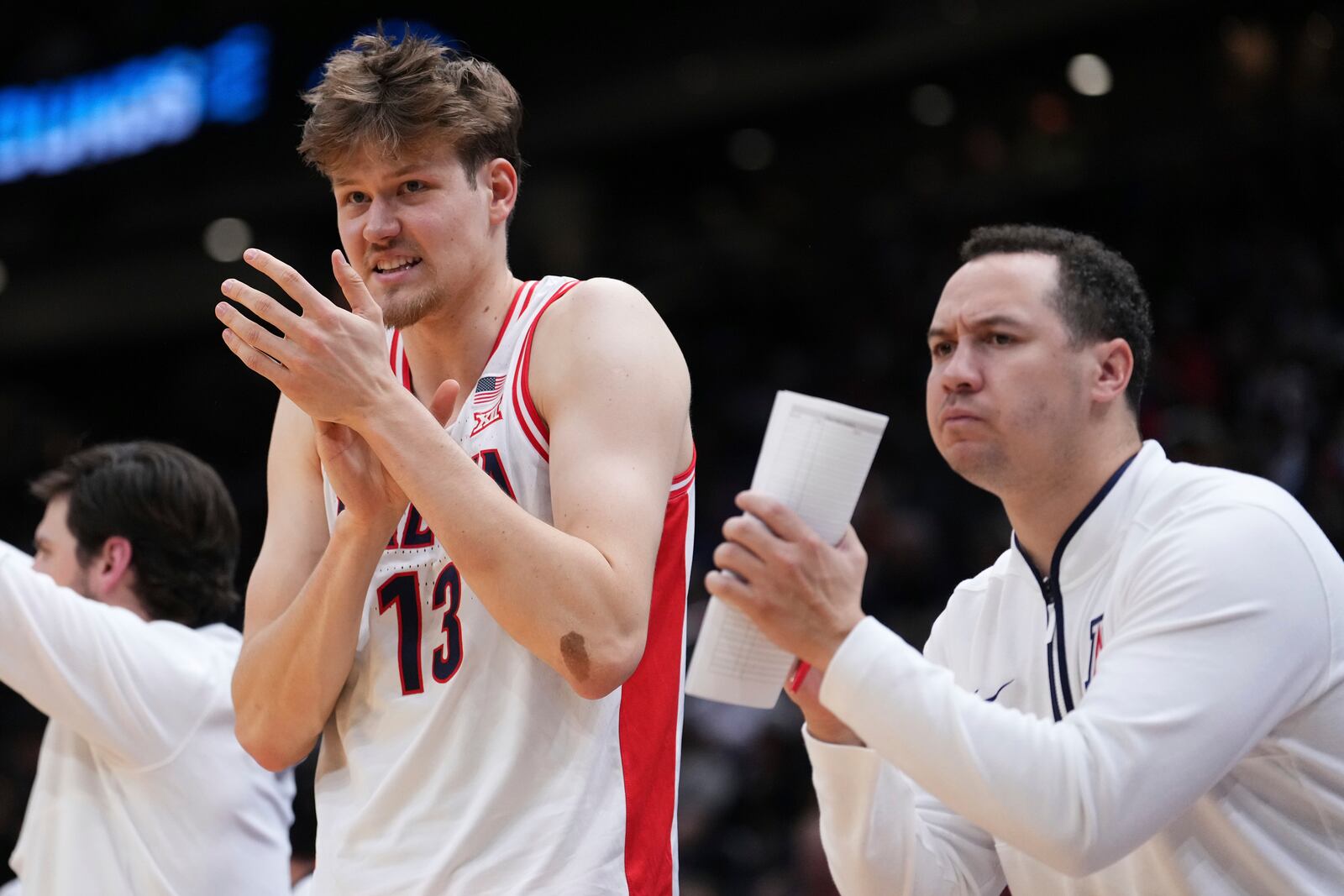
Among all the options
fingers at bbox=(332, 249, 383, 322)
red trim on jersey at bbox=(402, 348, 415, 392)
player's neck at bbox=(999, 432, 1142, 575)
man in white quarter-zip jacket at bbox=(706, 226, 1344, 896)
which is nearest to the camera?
man in white quarter-zip jacket at bbox=(706, 226, 1344, 896)

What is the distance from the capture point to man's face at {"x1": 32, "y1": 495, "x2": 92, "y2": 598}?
13.4 feet

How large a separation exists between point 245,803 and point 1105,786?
8.07 feet

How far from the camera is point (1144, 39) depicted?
1343 cm

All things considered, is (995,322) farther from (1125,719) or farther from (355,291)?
(355,291)

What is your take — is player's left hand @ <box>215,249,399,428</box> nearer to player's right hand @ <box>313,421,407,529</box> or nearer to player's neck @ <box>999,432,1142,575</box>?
player's right hand @ <box>313,421,407,529</box>

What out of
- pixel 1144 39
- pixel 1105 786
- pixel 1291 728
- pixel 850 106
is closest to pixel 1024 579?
pixel 1291 728

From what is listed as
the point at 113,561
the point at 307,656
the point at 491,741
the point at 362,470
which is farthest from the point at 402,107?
the point at 113,561

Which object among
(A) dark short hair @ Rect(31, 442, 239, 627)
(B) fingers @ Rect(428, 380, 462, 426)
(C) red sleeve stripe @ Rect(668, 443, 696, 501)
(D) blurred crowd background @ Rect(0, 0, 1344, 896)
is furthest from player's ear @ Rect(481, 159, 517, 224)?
(D) blurred crowd background @ Rect(0, 0, 1344, 896)

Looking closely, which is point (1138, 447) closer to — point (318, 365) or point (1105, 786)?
point (1105, 786)

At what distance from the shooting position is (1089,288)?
2943 mm

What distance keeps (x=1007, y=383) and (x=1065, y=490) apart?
27 cm

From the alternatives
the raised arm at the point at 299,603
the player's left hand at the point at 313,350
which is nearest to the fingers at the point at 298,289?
the player's left hand at the point at 313,350

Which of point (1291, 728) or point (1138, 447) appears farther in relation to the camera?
point (1138, 447)

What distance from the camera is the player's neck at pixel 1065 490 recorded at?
288cm
